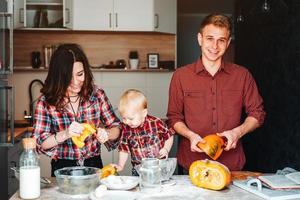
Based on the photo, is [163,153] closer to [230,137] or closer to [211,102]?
[230,137]

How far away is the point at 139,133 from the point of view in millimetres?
2289

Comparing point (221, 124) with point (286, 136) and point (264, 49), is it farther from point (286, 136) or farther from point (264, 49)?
point (264, 49)

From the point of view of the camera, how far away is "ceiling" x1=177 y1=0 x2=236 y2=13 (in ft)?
20.7

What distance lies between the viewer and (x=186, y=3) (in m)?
6.50

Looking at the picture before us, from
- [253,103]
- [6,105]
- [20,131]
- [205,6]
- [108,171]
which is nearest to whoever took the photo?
[108,171]

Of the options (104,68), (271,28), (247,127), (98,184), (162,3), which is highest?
(162,3)

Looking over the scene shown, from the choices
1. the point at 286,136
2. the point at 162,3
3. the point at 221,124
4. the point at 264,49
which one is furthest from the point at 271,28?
the point at 221,124

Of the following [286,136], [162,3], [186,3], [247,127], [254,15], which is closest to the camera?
[247,127]

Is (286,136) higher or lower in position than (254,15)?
lower

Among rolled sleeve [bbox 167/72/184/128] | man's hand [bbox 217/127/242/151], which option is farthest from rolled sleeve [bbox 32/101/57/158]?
man's hand [bbox 217/127/242/151]

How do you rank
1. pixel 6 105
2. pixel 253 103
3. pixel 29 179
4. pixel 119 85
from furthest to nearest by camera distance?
pixel 119 85 → pixel 6 105 → pixel 253 103 → pixel 29 179

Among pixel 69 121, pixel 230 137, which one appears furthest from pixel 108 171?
pixel 230 137

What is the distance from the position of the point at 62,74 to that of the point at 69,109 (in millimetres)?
191

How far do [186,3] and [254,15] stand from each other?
2.22 m
